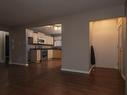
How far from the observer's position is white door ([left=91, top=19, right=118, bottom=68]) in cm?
503

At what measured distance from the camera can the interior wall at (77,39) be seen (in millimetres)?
4031

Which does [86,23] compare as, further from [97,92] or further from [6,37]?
[6,37]

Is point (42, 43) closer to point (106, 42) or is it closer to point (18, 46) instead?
point (18, 46)

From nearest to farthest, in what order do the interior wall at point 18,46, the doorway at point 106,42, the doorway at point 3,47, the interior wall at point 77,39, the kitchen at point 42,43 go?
the interior wall at point 77,39, the doorway at point 106,42, the interior wall at point 18,46, the kitchen at point 42,43, the doorway at point 3,47

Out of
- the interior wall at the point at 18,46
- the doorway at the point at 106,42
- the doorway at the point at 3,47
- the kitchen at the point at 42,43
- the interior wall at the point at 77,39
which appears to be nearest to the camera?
the interior wall at the point at 77,39

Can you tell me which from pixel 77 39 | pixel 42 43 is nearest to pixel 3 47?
pixel 42 43

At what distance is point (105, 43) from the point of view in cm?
523

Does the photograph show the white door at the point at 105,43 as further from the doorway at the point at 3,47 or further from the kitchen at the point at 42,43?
the doorway at the point at 3,47

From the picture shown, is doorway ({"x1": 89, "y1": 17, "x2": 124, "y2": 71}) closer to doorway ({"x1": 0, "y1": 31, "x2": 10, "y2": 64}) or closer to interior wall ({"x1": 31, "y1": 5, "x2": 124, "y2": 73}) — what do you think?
interior wall ({"x1": 31, "y1": 5, "x2": 124, "y2": 73})

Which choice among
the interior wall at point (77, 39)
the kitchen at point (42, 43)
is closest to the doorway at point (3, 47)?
the kitchen at point (42, 43)

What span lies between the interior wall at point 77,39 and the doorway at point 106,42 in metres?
0.93

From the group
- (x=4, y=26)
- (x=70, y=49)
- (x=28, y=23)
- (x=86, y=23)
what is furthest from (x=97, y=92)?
(x=4, y=26)

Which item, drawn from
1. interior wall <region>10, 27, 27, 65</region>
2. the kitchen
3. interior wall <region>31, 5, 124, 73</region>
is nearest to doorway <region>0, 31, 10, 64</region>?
interior wall <region>10, 27, 27, 65</region>

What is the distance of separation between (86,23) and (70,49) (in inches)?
46.9
